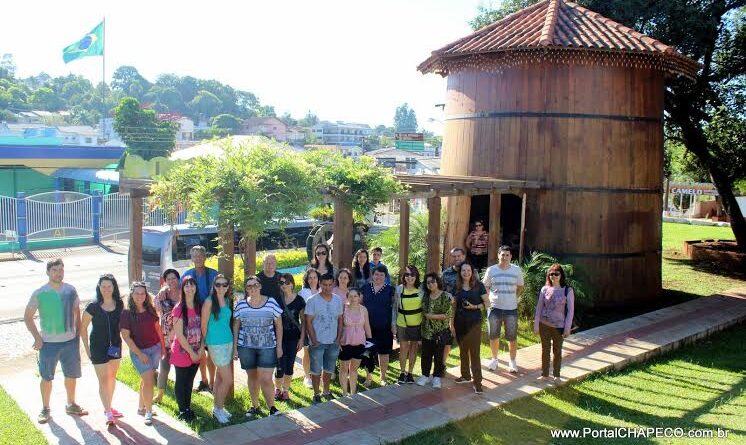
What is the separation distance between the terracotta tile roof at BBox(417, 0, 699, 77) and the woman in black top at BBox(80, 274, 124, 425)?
8193 millimetres

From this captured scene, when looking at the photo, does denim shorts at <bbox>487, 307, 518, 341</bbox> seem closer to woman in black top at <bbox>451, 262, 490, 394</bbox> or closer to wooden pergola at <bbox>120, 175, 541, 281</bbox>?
woman in black top at <bbox>451, 262, 490, 394</bbox>

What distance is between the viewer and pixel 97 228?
22.7 meters

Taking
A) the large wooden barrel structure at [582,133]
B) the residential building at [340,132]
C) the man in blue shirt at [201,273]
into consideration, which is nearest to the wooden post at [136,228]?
the man in blue shirt at [201,273]

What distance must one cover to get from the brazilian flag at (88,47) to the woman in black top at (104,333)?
103 feet

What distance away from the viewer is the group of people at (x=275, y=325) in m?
6.15

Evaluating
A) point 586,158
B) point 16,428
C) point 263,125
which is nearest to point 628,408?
point 586,158

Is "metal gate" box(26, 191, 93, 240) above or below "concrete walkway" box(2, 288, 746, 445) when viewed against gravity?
above

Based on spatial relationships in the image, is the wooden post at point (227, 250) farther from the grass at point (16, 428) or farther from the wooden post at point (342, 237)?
the grass at point (16, 428)

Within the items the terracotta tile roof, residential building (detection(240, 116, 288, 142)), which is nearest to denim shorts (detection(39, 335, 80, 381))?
the terracotta tile roof

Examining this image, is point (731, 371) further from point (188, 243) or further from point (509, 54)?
point (188, 243)

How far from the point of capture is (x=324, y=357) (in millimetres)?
6961

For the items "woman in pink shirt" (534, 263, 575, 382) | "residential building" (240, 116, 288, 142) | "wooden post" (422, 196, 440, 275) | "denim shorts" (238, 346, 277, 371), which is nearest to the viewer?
"denim shorts" (238, 346, 277, 371)

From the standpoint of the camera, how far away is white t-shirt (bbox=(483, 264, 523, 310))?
7.86m

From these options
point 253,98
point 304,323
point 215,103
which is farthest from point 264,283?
point 253,98
